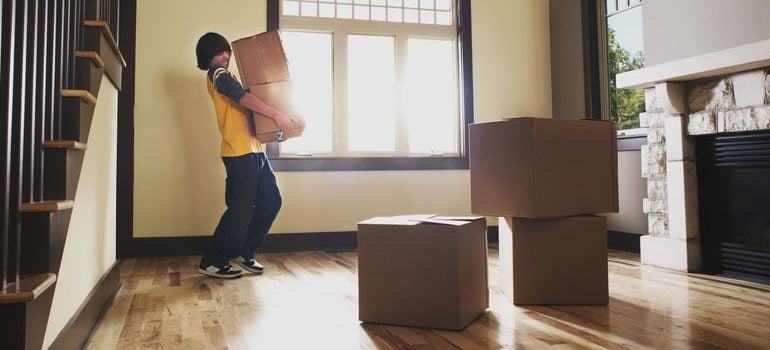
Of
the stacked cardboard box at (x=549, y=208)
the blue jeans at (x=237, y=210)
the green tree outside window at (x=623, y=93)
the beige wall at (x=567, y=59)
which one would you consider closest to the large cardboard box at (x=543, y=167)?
the stacked cardboard box at (x=549, y=208)

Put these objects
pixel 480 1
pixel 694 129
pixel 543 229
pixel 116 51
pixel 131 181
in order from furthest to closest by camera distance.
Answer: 1. pixel 480 1
2. pixel 131 181
3. pixel 694 129
4. pixel 116 51
5. pixel 543 229

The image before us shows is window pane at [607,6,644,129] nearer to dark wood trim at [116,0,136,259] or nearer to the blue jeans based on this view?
the blue jeans

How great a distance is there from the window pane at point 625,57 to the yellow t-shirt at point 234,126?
8.30ft

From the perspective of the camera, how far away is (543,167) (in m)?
1.99

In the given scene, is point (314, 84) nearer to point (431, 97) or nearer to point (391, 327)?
point (431, 97)

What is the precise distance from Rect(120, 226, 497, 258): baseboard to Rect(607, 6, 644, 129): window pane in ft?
6.76

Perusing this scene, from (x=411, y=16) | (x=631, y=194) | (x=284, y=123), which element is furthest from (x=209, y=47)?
(x=631, y=194)

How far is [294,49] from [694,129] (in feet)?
8.34

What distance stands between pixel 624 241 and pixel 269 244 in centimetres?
239

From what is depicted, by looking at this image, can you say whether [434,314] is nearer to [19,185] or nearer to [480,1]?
[19,185]

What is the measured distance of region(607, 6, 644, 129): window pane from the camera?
3.59 meters

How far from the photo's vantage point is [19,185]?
1.12 meters

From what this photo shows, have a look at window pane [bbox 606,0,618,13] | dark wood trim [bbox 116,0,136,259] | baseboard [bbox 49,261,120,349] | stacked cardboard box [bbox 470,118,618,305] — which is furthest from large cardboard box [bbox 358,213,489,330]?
window pane [bbox 606,0,618,13]

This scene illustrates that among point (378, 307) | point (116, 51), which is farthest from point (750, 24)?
Answer: point (116, 51)
